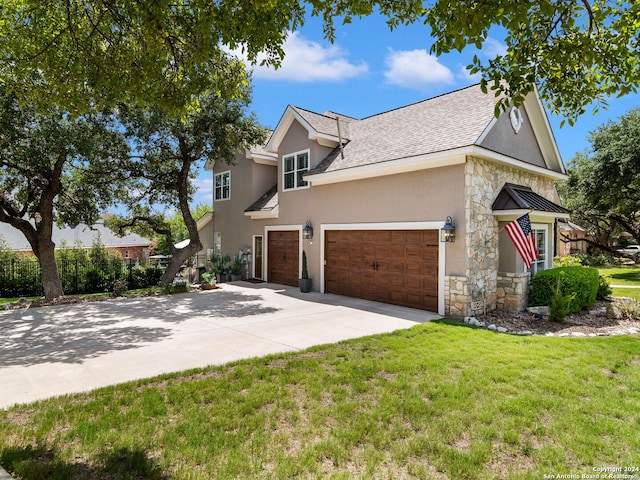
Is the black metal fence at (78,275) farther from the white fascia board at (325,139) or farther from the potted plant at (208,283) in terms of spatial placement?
the white fascia board at (325,139)

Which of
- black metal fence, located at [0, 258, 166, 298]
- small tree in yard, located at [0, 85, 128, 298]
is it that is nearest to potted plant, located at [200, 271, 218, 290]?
black metal fence, located at [0, 258, 166, 298]

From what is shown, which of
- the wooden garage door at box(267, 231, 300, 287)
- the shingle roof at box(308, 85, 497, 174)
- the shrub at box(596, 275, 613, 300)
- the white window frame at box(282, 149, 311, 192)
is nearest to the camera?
the shingle roof at box(308, 85, 497, 174)

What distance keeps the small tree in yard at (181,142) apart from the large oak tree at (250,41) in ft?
20.5

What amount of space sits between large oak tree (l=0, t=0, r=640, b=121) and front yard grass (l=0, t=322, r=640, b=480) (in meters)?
3.72

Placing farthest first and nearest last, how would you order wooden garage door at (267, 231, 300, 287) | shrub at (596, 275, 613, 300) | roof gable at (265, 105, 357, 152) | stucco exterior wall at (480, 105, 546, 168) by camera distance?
wooden garage door at (267, 231, 300, 287) < roof gable at (265, 105, 357, 152) < shrub at (596, 275, 613, 300) < stucco exterior wall at (480, 105, 546, 168)

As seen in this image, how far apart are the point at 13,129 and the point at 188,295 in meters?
7.23

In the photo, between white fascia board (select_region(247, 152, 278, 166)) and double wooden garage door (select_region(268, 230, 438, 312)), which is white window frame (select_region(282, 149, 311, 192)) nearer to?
double wooden garage door (select_region(268, 230, 438, 312))

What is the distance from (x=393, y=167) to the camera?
1113cm

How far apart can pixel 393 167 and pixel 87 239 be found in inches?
1414

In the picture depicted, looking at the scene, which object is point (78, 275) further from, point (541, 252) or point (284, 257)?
point (541, 252)

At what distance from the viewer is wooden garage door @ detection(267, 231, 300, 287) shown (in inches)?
619

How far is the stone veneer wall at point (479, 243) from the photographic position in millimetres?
9844

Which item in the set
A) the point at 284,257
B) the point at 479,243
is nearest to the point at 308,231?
the point at 284,257

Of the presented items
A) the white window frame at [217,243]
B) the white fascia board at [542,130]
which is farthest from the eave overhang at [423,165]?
the white window frame at [217,243]
